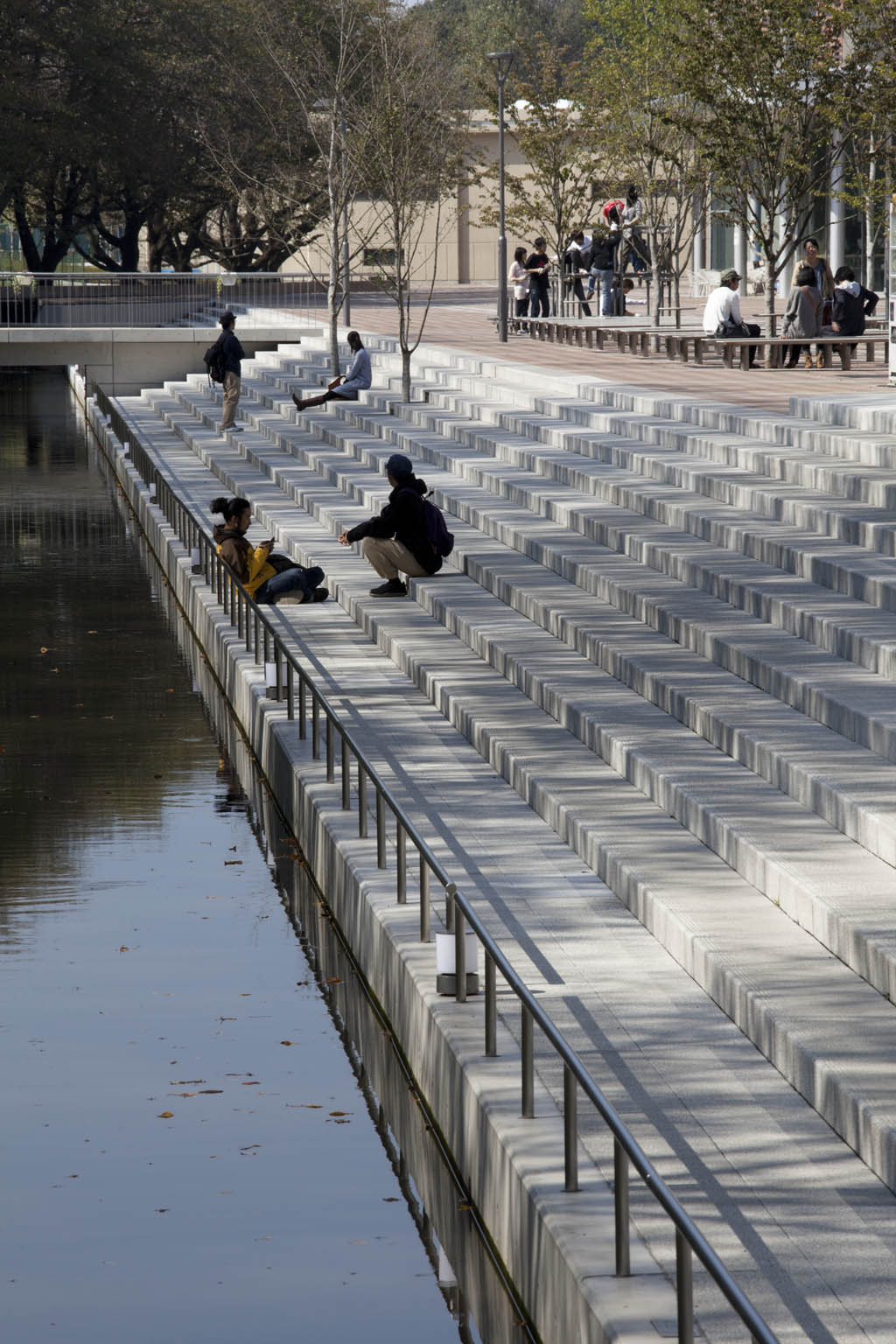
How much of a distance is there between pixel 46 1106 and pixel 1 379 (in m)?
53.5

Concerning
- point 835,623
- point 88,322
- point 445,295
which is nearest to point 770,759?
point 835,623

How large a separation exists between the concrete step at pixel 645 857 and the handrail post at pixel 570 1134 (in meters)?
0.95

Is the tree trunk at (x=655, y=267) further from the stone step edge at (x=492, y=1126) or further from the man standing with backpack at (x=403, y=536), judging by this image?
the stone step edge at (x=492, y=1126)

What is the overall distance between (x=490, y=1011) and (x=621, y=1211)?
5.34ft

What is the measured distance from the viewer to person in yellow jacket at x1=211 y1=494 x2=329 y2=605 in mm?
16203

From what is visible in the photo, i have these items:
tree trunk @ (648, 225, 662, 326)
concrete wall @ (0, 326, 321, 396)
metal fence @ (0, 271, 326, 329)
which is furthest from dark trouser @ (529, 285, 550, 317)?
concrete wall @ (0, 326, 321, 396)

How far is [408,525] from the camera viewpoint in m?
15.9

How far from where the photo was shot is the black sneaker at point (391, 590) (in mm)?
16109

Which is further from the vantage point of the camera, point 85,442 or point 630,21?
point 85,442

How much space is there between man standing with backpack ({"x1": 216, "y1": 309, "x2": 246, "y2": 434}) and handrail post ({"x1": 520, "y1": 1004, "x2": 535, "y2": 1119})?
76.7 ft

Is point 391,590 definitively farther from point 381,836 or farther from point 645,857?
point 645,857

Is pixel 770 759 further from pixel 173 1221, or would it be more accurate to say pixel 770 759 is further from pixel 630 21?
pixel 630 21

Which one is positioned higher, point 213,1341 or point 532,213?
point 532,213

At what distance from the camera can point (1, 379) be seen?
5881 cm
